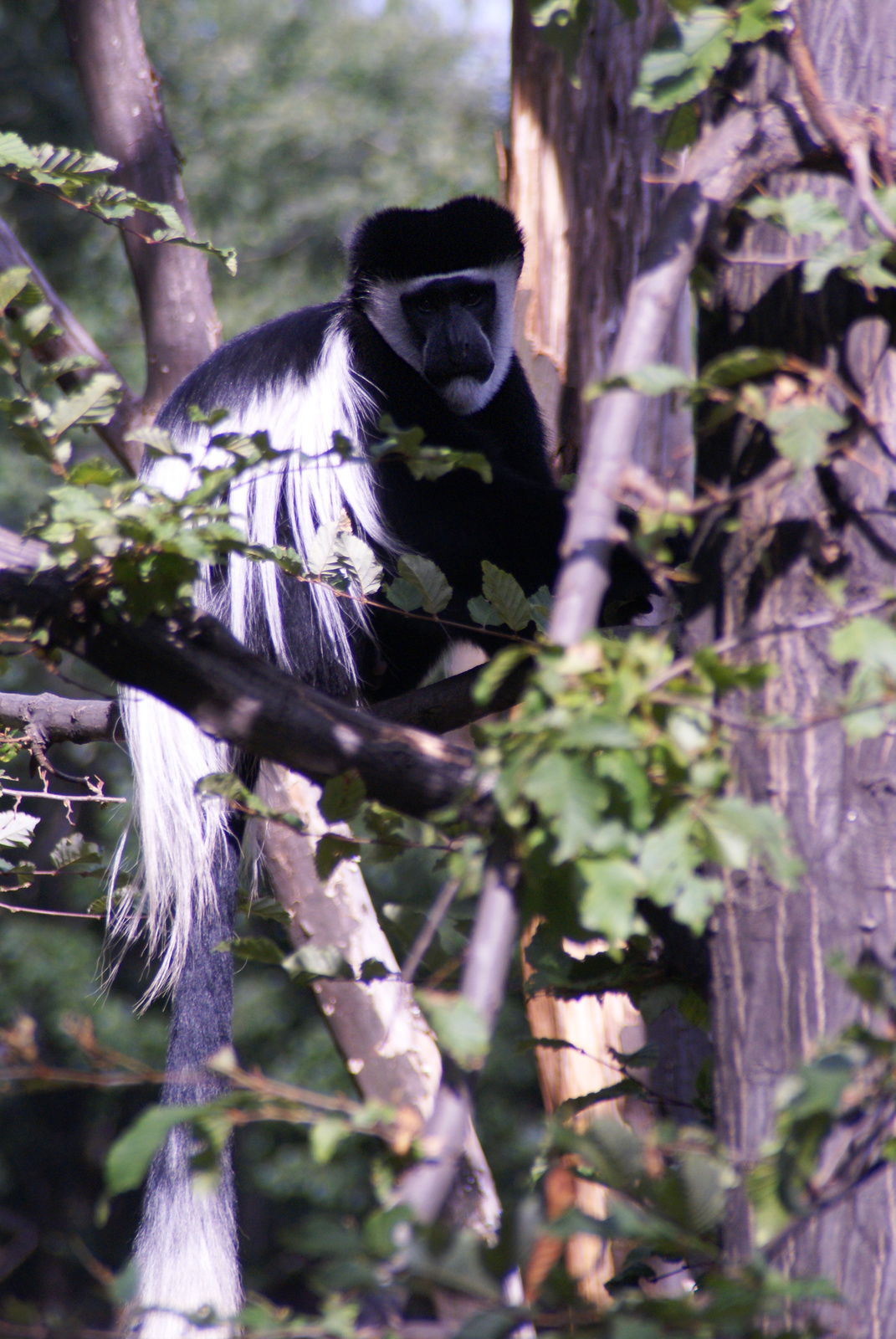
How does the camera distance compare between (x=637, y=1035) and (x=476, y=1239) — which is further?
(x=637, y=1035)

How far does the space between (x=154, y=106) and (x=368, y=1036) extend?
1.56m

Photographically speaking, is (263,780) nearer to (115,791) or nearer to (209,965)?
(209,965)

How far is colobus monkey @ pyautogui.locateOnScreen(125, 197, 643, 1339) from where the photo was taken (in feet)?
5.48

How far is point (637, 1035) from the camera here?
5.54ft

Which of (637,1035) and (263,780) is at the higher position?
(263,780)

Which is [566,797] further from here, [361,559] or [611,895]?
[361,559]

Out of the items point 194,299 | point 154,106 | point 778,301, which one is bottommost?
point 778,301

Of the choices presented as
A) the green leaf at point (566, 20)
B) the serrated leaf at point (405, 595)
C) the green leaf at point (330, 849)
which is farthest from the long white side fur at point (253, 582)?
the green leaf at point (566, 20)

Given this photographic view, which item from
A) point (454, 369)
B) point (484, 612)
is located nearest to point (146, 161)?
point (454, 369)

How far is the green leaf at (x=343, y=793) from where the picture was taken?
2.25ft

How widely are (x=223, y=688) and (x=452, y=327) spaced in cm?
131

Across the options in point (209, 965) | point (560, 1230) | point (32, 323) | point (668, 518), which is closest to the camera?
point (560, 1230)

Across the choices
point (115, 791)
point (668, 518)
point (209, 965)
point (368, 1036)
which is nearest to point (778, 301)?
point (668, 518)

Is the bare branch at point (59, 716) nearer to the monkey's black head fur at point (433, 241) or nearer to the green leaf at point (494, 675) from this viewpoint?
the monkey's black head fur at point (433, 241)
